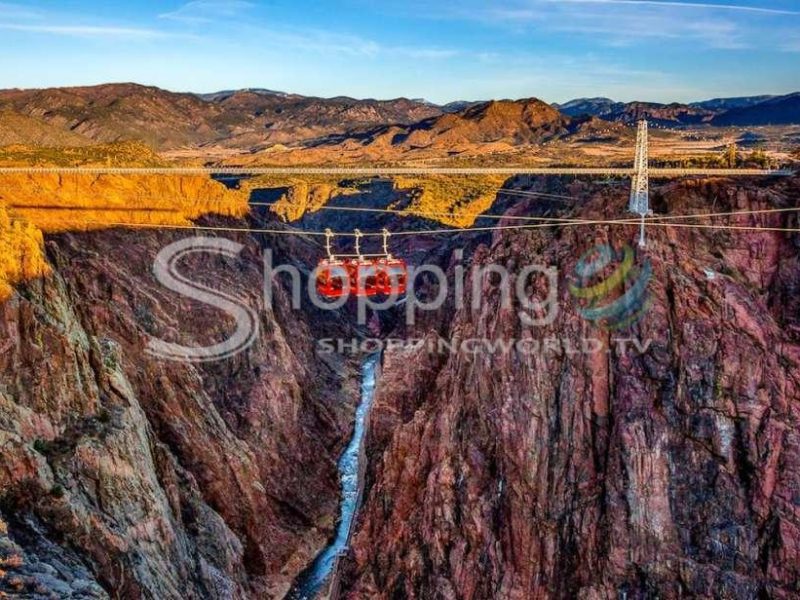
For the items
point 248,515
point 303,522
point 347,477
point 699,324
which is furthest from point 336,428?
point 699,324

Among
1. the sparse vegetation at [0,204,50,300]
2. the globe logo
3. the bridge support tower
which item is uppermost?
the bridge support tower

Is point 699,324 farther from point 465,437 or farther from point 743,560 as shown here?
point 465,437

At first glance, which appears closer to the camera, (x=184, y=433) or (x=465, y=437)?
(x=465, y=437)

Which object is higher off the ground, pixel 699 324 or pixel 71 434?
pixel 699 324

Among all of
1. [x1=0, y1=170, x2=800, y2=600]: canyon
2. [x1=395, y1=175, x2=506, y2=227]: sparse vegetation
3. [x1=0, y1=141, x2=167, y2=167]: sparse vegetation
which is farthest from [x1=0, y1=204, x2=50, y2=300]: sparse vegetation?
[x1=395, y1=175, x2=506, y2=227]: sparse vegetation

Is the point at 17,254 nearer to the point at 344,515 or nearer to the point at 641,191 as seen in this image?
the point at 344,515

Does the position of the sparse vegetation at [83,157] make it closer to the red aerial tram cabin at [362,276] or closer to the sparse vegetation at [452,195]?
the red aerial tram cabin at [362,276]

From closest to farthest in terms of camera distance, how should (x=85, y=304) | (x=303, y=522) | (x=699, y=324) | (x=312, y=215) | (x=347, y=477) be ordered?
(x=699, y=324), (x=85, y=304), (x=303, y=522), (x=347, y=477), (x=312, y=215)

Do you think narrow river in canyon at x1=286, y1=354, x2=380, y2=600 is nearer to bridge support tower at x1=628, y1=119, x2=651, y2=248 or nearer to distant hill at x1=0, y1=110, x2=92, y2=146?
bridge support tower at x1=628, y1=119, x2=651, y2=248
